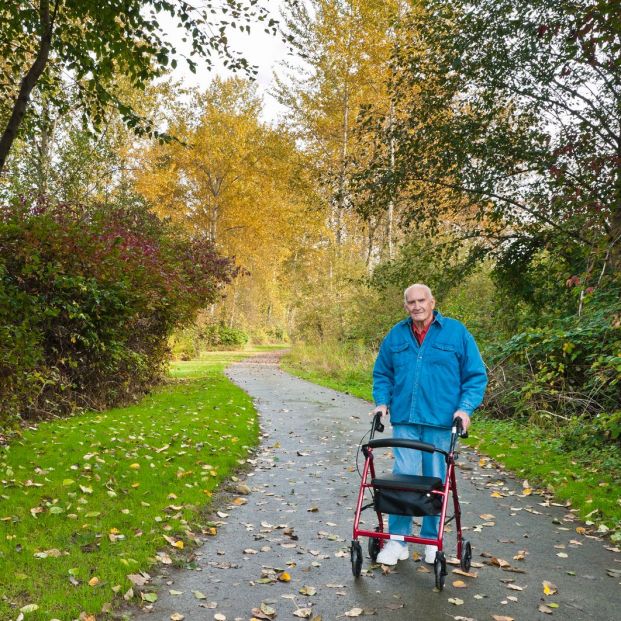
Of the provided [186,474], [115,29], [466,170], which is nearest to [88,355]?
[186,474]

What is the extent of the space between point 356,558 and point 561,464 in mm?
4902

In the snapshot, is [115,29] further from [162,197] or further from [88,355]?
[162,197]

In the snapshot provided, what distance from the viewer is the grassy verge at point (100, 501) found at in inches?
166

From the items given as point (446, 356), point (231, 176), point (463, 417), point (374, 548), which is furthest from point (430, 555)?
point (231, 176)

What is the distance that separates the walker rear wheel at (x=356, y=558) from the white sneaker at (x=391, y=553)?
272 mm

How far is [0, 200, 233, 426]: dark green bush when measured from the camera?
25.0 feet

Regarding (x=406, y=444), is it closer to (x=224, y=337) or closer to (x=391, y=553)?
(x=391, y=553)

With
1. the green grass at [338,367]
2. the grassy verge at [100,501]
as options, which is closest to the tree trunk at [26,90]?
the grassy verge at [100,501]

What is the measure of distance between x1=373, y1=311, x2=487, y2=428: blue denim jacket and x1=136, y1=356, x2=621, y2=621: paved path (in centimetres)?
124

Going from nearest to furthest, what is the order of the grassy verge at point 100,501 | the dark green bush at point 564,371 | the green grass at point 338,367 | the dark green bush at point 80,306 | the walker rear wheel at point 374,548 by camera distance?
the grassy verge at point 100,501
the walker rear wheel at point 374,548
the dark green bush at point 80,306
the dark green bush at point 564,371
the green grass at point 338,367

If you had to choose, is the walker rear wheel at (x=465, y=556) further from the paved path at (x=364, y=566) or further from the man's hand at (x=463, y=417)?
the man's hand at (x=463, y=417)

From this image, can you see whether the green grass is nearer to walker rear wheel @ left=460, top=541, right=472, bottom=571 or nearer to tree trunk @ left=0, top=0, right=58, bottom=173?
walker rear wheel @ left=460, top=541, right=472, bottom=571

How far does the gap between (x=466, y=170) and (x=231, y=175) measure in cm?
2339

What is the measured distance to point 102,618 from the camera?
12.8ft
